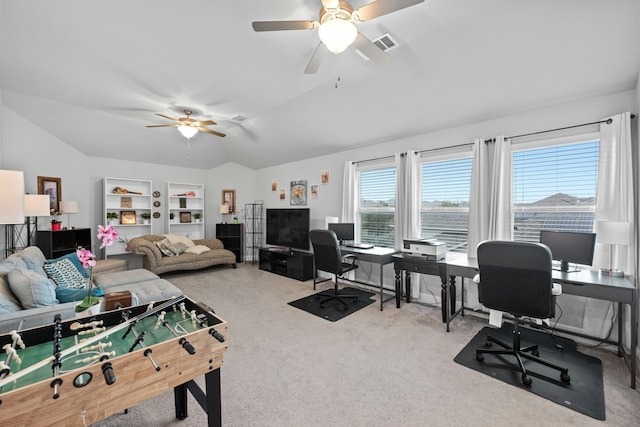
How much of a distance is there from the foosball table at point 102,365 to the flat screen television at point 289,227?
3.70m

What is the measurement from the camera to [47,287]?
6.87ft

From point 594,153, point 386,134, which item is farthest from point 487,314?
point 386,134

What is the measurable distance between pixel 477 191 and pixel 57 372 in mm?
3831

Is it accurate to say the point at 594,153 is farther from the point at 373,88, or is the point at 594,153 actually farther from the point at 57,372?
the point at 57,372

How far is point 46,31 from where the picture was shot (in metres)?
2.50

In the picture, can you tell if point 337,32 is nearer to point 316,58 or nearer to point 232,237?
point 316,58

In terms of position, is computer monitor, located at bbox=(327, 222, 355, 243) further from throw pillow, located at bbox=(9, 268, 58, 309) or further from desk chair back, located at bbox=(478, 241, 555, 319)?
throw pillow, located at bbox=(9, 268, 58, 309)

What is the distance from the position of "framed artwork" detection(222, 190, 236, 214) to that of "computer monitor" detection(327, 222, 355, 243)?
3.44 metres

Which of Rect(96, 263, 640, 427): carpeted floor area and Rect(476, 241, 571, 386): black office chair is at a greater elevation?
Rect(476, 241, 571, 386): black office chair

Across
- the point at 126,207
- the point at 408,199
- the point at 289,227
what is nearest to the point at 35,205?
the point at 126,207

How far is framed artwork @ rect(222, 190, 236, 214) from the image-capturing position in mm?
6984

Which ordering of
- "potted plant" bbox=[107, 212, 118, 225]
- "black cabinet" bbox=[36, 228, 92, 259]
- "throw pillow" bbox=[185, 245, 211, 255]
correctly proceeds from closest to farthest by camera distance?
"black cabinet" bbox=[36, 228, 92, 259]
"potted plant" bbox=[107, 212, 118, 225]
"throw pillow" bbox=[185, 245, 211, 255]

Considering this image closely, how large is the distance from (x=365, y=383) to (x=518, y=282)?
1.46 metres

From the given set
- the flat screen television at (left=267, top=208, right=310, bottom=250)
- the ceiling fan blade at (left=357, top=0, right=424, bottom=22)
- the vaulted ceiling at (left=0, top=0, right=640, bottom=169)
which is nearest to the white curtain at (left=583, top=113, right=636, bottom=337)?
the vaulted ceiling at (left=0, top=0, right=640, bottom=169)
